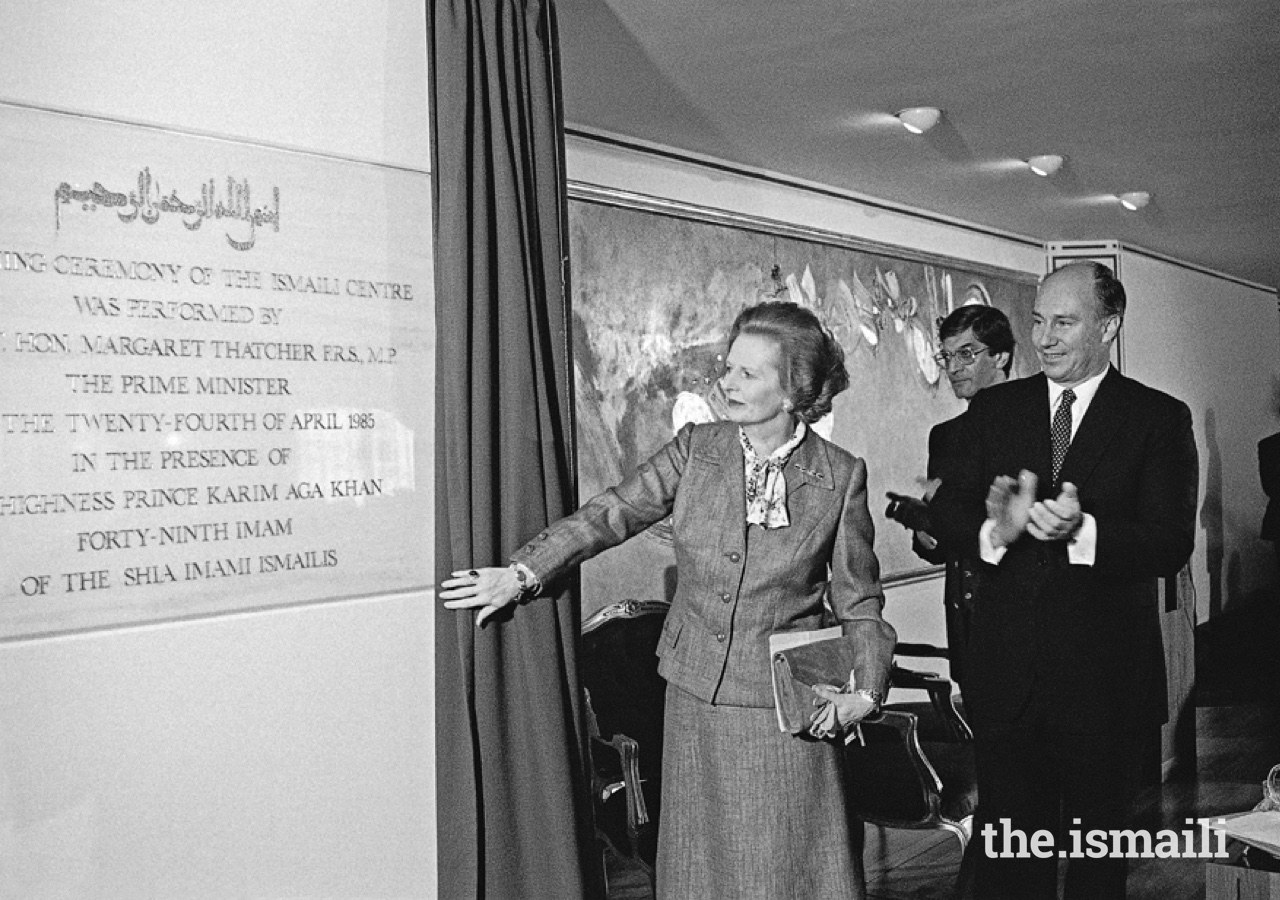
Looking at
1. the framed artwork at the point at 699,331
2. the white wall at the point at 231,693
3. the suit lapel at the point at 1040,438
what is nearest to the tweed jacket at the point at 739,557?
the suit lapel at the point at 1040,438

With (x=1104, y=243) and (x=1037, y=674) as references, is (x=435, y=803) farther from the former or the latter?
(x=1104, y=243)

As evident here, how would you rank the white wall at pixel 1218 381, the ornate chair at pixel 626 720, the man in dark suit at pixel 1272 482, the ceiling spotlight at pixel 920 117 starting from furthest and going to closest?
the white wall at pixel 1218 381 < the man in dark suit at pixel 1272 482 < the ceiling spotlight at pixel 920 117 < the ornate chair at pixel 626 720

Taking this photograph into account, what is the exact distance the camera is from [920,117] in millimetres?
4500

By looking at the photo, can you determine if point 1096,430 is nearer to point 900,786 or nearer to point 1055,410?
point 1055,410

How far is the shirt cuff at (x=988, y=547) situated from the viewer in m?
2.80

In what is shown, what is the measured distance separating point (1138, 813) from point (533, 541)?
11.1 ft

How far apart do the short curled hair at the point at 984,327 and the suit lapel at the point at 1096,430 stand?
4.22ft

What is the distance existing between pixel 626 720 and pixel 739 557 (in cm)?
140

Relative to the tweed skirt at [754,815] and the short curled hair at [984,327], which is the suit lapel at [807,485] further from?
the short curled hair at [984,327]

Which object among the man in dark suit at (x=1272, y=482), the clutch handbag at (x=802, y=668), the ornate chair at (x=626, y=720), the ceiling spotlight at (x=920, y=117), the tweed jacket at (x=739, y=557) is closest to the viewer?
the clutch handbag at (x=802, y=668)

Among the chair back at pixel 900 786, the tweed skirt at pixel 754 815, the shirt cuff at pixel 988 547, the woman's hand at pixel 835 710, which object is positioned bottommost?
the chair back at pixel 900 786

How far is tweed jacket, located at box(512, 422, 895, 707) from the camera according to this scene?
267 cm

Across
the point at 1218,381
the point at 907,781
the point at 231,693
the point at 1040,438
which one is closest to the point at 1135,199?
the point at 907,781

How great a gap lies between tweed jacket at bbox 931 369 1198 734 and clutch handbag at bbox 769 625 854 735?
0.40 m
